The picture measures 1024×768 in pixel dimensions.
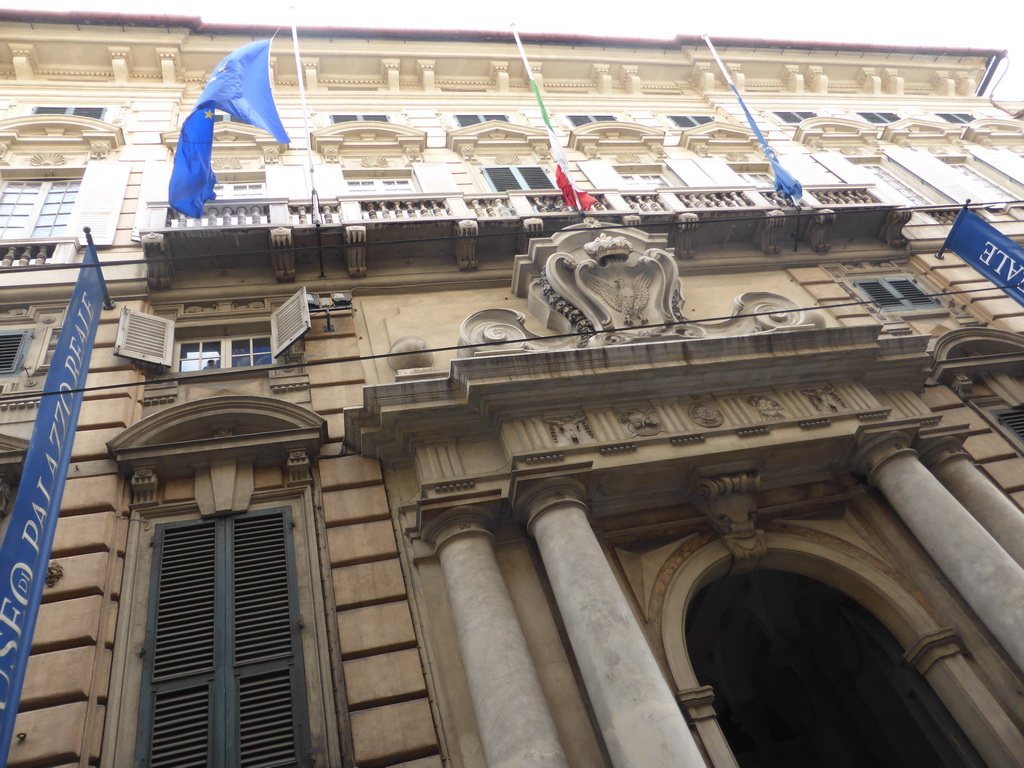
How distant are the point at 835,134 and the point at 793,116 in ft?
5.66

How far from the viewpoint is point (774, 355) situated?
11.1 m

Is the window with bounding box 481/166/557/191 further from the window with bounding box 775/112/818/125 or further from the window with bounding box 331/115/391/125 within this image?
the window with bounding box 775/112/818/125

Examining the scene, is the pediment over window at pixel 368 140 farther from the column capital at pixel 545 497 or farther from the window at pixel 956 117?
the window at pixel 956 117

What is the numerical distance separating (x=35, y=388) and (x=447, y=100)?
14.6m

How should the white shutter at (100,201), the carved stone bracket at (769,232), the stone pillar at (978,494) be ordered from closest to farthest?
1. the stone pillar at (978,494)
2. the white shutter at (100,201)
3. the carved stone bracket at (769,232)

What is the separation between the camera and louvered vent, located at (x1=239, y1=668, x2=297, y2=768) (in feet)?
25.2

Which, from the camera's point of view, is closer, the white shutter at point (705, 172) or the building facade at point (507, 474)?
the building facade at point (507, 474)

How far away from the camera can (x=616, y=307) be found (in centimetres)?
1225

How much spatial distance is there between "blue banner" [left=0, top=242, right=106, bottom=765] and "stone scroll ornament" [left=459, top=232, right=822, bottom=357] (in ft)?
17.6

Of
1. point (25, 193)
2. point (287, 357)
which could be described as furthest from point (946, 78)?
point (25, 193)

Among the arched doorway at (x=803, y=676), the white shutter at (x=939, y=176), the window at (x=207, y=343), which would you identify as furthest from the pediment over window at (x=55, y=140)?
the white shutter at (x=939, y=176)

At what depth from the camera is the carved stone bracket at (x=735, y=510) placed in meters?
10.2

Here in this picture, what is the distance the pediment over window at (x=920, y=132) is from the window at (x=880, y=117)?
2.63 feet

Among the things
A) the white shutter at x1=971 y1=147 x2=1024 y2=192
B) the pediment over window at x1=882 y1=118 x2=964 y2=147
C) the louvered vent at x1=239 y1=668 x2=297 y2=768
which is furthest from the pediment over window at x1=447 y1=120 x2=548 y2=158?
the louvered vent at x1=239 y1=668 x2=297 y2=768
